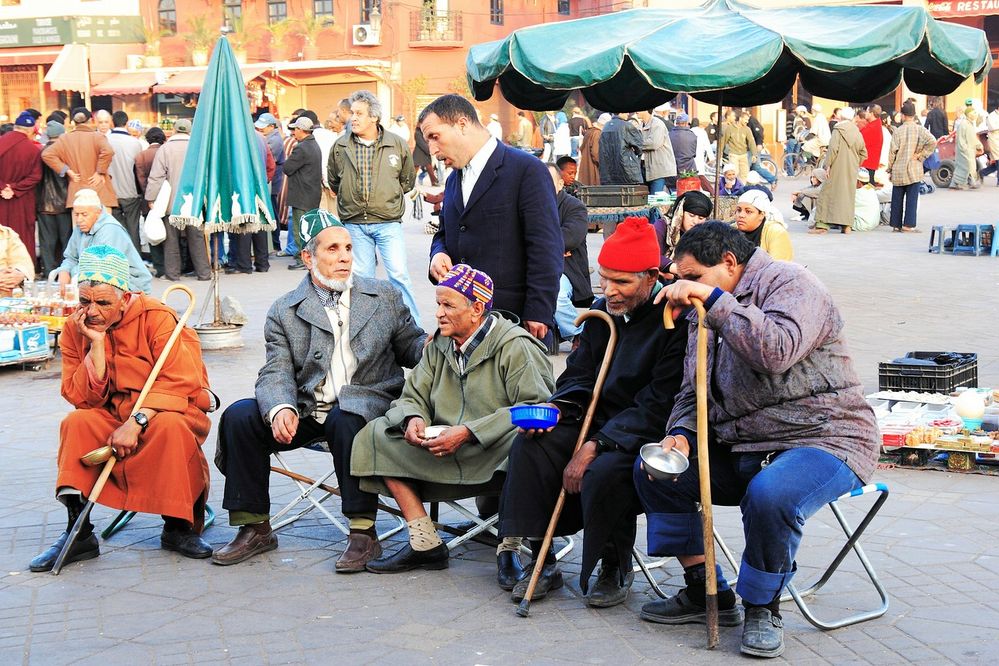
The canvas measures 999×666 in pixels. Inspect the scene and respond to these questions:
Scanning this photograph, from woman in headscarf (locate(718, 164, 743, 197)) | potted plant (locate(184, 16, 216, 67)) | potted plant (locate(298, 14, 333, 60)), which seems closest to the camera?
woman in headscarf (locate(718, 164, 743, 197))

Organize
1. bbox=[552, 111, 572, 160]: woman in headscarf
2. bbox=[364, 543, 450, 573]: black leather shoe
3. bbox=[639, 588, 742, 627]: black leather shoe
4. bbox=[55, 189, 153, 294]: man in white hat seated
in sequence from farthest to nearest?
bbox=[552, 111, 572, 160]: woman in headscarf → bbox=[55, 189, 153, 294]: man in white hat seated → bbox=[364, 543, 450, 573]: black leather shoe → bbox=[639, 588, 742, 627]: black leather shoe

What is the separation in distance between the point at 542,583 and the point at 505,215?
170cm

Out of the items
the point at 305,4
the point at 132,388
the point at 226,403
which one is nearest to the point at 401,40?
the point at 305,4

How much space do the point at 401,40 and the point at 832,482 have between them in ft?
123

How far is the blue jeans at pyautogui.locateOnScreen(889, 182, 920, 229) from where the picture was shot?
17.1 m

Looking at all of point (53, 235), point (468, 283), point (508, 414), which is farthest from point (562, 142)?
point (508, 414)

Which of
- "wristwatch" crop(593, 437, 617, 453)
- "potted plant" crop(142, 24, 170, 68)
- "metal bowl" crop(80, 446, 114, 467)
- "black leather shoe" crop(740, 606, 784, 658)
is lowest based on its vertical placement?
"black leather shoe" crop(740, 606, 784, 658)

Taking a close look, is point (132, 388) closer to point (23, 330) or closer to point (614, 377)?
point (614, 377)

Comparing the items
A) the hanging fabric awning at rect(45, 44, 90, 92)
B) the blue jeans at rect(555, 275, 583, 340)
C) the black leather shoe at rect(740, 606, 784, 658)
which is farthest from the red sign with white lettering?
the black leather shoe at rect(740, 606, 784, 658)

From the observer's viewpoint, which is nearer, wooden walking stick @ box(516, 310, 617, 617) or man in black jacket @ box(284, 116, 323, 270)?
wooden walking stick @ box(516, 310, 617, 617)

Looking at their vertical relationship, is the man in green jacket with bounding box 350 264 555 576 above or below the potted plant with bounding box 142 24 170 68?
below

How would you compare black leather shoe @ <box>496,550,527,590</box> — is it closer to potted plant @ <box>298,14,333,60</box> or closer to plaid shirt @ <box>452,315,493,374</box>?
plaid shirt @ <box>452,315,493,374</box>

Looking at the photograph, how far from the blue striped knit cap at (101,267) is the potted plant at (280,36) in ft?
116

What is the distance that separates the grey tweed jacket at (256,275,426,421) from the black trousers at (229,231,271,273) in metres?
9.36
